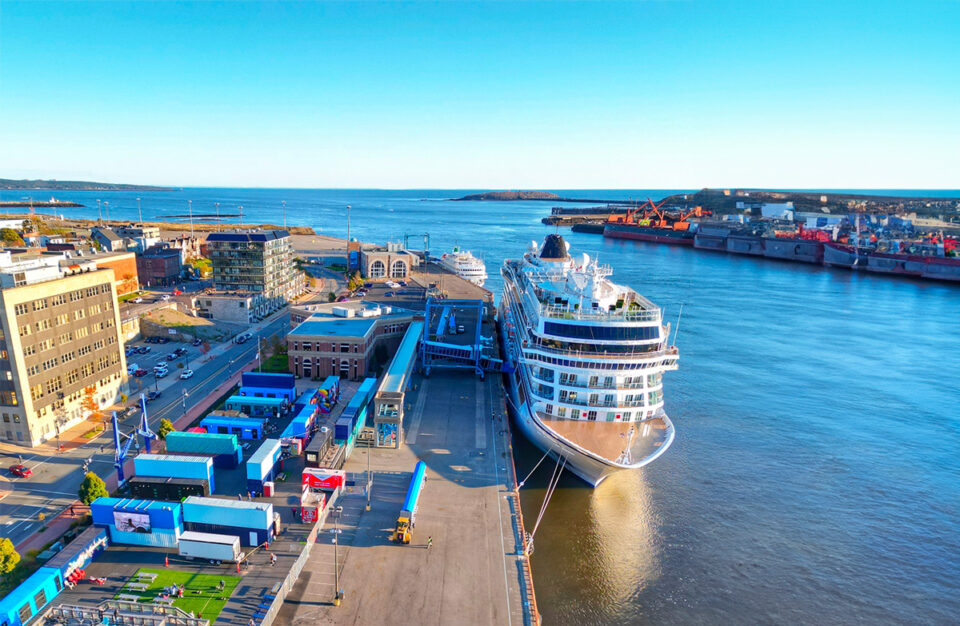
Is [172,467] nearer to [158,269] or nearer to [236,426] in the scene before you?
[236,426]

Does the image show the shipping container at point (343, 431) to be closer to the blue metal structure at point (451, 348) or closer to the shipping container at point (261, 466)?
the shipping container at point (261, 466)

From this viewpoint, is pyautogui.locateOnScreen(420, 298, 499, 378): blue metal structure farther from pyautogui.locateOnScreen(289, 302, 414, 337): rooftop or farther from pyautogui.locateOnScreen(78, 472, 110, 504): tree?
pyautogui.locateOnScreen(78, 472, 110, 504): tree

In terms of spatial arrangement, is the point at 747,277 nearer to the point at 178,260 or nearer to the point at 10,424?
the point at 178,260

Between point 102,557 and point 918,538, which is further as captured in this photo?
point 918,538

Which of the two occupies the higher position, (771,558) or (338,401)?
(338,401)

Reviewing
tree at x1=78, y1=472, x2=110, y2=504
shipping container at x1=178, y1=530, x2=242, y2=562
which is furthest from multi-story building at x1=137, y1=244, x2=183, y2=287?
shipping container at x1=178, y1=530, x2=242, y2=562

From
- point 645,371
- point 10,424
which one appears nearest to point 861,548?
point 645,371

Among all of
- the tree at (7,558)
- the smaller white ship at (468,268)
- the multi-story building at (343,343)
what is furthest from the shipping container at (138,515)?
the smaller white ship at (468,268)
